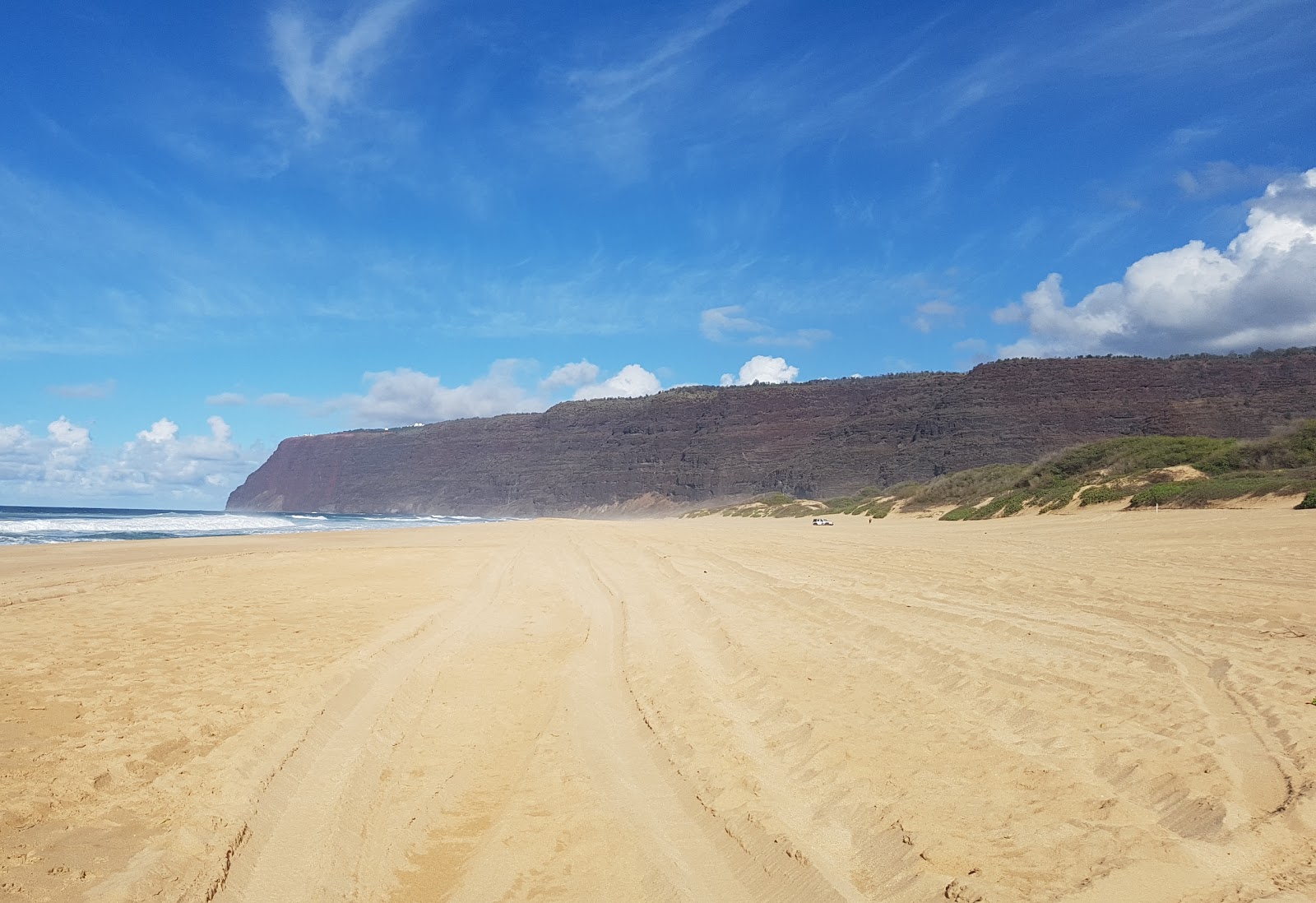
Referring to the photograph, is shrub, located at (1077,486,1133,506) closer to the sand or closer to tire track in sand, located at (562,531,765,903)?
the sand

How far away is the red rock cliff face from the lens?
7150 cm

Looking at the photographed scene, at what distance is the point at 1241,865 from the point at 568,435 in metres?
119

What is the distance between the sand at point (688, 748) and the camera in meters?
3.04

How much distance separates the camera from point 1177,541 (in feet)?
43.2

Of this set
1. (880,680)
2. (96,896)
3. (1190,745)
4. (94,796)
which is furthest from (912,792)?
(94,796)

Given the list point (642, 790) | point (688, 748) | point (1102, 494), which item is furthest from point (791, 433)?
point (642, 790)

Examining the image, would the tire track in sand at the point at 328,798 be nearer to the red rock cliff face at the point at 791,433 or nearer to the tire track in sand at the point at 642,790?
the tire track in sand at the point at 642,790

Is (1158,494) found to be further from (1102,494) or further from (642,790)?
(642,790)

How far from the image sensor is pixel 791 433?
96.8m

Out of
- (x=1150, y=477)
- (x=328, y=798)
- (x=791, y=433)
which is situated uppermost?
(x=791, y=433)

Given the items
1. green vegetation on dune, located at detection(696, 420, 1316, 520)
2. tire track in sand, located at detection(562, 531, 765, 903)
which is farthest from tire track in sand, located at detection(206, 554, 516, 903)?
green vegetation on dune, located at detection(696, 420, 1316, 520)

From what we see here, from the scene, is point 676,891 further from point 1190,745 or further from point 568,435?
point 568,435

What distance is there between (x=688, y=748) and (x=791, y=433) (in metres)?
93.9

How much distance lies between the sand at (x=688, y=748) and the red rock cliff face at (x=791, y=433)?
64.5 metres
